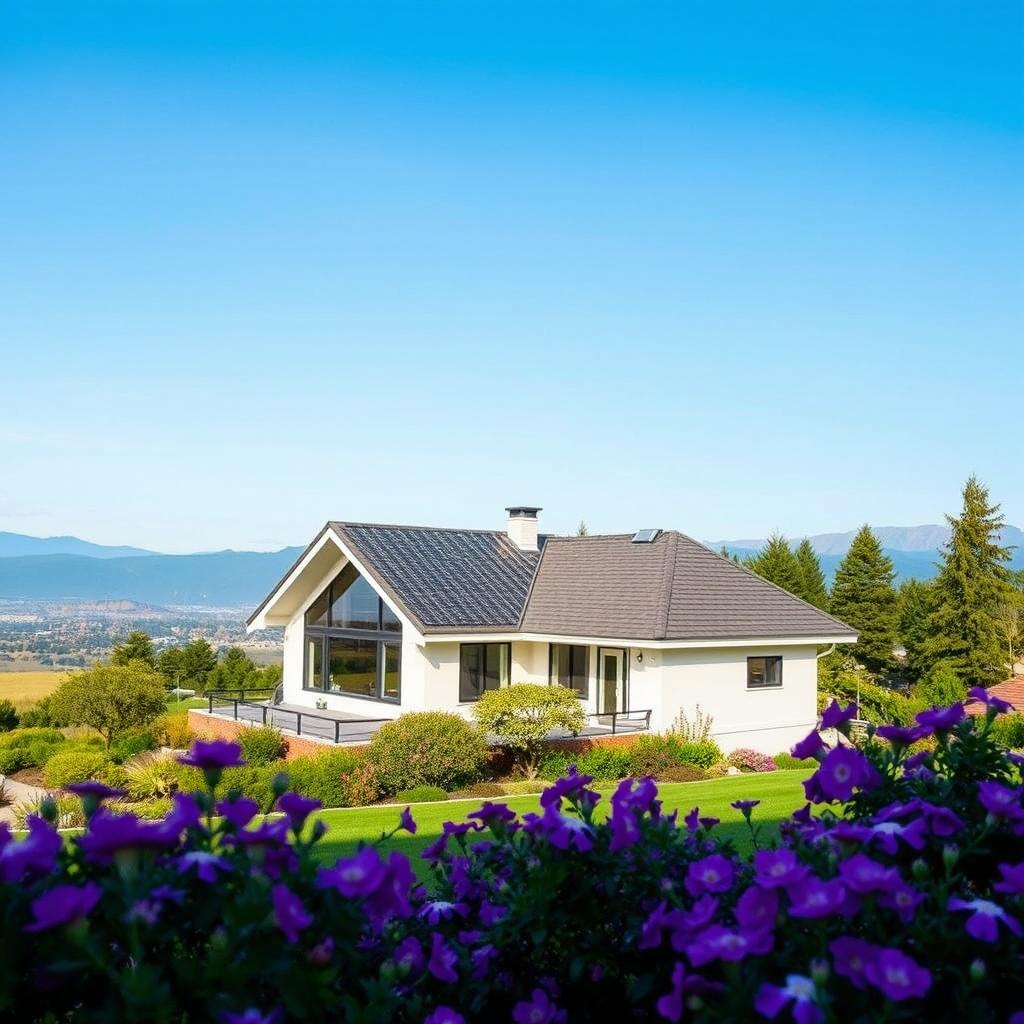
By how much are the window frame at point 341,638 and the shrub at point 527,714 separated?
4390 mm

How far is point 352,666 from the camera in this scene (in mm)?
23719

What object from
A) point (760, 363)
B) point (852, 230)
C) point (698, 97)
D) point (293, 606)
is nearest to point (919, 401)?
point (760, 363)

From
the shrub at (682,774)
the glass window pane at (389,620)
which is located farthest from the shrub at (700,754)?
the glass window pane at (389,620)

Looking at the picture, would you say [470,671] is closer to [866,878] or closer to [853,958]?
[866,878]

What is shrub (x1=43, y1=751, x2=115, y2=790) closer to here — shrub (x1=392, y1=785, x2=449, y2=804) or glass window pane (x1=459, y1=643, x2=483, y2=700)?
shrub (x1=392, y1=785, x2=449, y2=804)

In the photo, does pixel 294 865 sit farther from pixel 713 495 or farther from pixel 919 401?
pixel 713 495

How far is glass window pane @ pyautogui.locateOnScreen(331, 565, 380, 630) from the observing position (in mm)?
23047

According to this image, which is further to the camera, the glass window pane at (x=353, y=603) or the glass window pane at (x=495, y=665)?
the glass window pane at (x=353, y=603)

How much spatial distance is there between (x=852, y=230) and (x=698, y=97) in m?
6.06

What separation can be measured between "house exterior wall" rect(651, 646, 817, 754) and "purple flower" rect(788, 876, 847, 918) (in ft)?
62.2

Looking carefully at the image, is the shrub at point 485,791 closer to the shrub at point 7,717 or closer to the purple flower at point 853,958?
the shrub at point 7,717

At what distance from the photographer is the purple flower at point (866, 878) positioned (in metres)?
2.29

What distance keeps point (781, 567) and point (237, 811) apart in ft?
148

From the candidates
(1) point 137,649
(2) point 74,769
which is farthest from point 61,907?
(1) point 137,649
